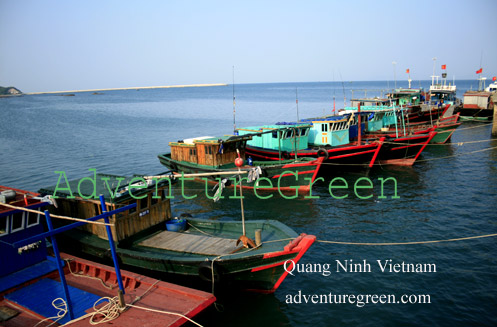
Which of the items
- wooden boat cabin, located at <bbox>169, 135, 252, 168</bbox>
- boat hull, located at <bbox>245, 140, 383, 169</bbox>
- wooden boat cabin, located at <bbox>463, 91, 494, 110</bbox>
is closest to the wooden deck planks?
wooden boat cabin, located at <bbox>169, 135, 252, 168</bbox>

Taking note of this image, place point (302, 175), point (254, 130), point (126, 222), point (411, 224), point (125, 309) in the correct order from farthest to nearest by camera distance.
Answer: point (254, 130), point (302, 175), point (411, 224), point (126, 222), point (125, 309)

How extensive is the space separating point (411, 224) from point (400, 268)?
505 cm

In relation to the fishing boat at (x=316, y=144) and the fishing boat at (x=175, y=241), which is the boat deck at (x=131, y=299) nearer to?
the fishing boat at (x=175, y=241)

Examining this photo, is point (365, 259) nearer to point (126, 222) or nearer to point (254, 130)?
point (126, 222)

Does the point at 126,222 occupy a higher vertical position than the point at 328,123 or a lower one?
lower

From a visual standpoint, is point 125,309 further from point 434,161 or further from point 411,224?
point 434,161

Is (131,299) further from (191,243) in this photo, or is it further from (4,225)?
(4,225)

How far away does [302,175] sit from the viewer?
2380 cm

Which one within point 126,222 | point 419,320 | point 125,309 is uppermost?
point 126,222

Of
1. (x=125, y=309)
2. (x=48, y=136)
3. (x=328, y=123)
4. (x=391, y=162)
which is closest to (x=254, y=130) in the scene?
(x=328, y=123)

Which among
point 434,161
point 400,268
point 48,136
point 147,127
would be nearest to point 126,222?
point 400,268

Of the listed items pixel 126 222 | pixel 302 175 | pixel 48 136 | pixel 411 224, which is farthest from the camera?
pixel 48 136

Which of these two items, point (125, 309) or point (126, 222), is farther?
point (126, 222)

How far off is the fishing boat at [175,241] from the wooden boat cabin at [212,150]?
9512 millimetres
